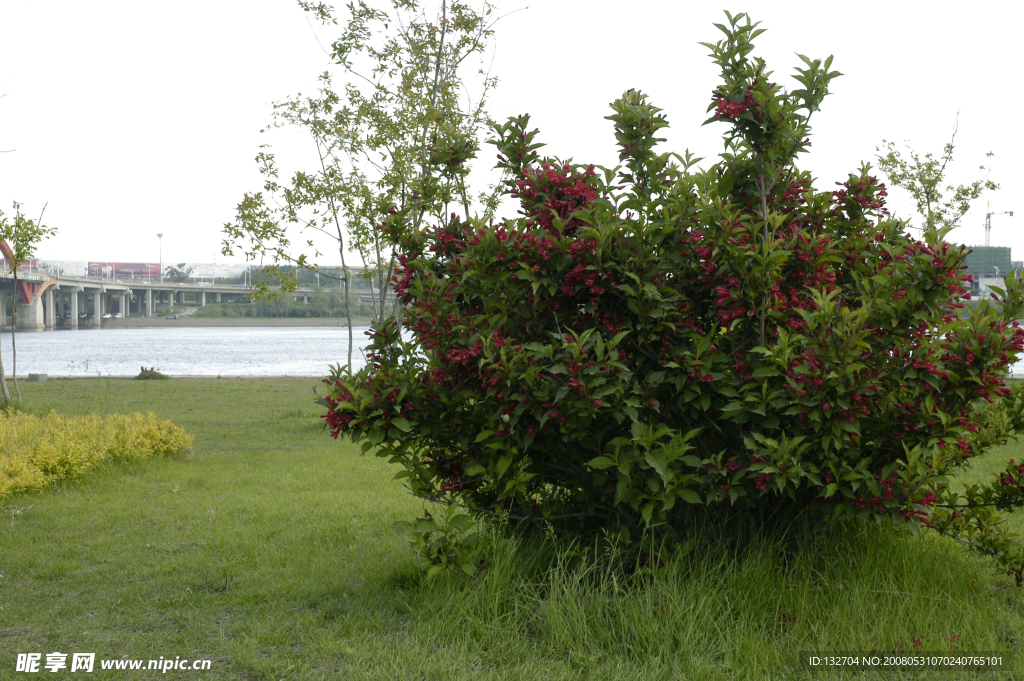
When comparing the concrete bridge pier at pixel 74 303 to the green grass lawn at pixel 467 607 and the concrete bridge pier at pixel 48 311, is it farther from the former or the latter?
the green grass lawn at pixel 467 607

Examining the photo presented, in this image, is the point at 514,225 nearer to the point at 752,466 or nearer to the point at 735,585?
the point at 752,466

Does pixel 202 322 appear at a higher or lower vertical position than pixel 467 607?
lower

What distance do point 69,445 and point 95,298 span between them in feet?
290

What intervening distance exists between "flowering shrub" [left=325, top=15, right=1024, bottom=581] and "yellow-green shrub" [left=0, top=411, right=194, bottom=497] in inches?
192

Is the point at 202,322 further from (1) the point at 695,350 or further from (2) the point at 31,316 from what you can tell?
(1) the point at 695,350

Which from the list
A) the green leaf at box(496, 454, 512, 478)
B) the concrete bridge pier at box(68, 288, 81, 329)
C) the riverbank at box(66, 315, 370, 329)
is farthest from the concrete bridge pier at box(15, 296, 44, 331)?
the green leaf at box(496, 454, 512, 478)

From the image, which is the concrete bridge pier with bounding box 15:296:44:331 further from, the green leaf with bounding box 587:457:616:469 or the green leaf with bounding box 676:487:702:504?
the green leaf with bounding box 676:487:702:504

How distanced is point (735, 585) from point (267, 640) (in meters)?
2.41

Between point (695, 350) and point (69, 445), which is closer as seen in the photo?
point (695, 350)

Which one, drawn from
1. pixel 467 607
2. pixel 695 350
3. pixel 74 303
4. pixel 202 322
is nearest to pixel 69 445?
pixel 467 607

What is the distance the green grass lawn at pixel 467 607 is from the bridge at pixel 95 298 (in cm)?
6462

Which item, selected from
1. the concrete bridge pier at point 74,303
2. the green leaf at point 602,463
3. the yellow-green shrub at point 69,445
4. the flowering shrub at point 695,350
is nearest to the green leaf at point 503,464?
the flowering shrub at point 695,350

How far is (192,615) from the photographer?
4156mm

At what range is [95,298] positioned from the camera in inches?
3334
